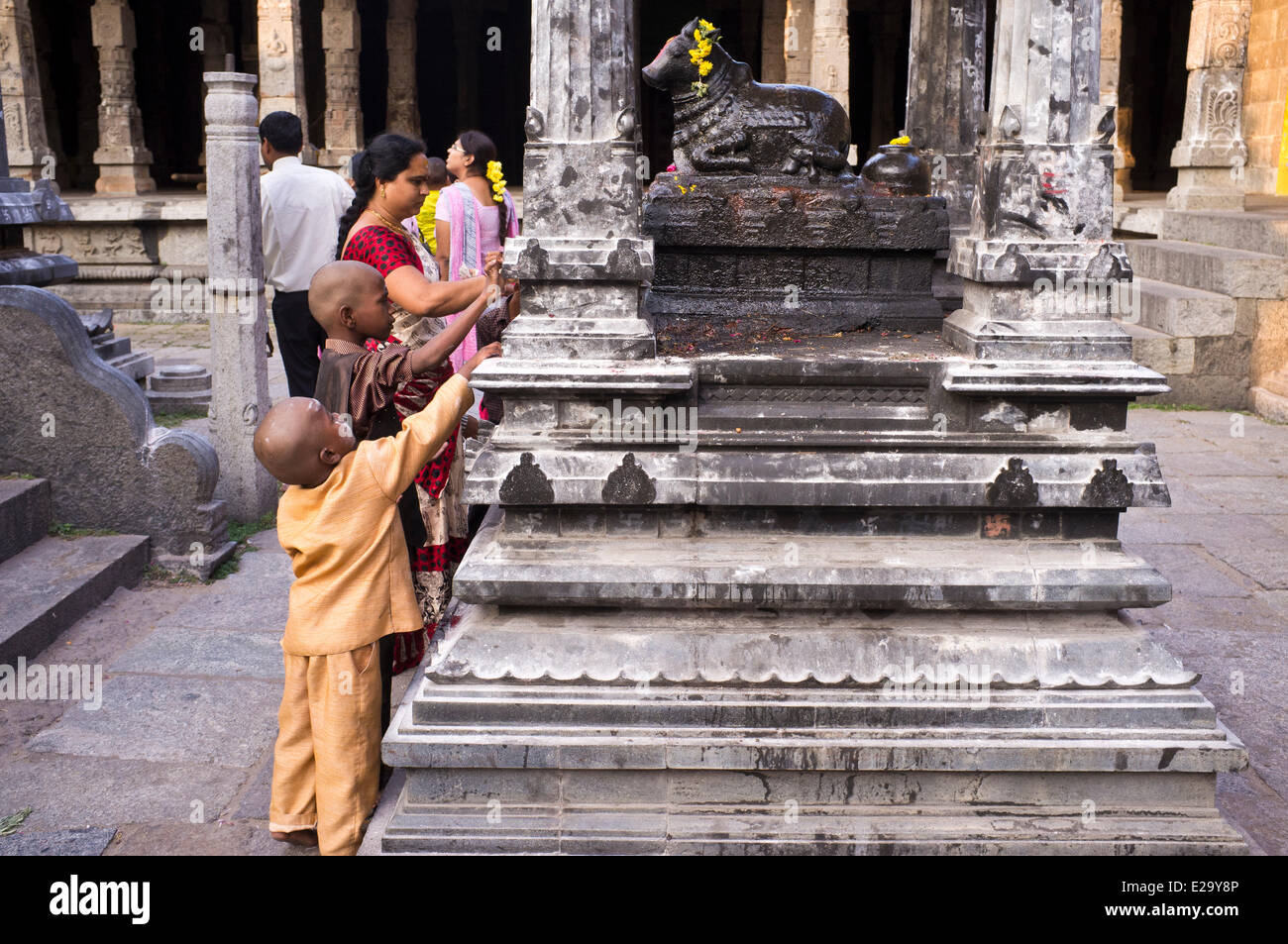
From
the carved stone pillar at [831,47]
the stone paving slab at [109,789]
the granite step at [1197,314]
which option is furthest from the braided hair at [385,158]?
the carved stone pillar at [831,47]

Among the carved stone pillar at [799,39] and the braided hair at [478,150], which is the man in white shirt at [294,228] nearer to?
the braided hair at [478,150]

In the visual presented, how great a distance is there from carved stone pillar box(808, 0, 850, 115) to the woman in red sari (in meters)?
9.91

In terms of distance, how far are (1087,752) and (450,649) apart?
→ 1.52m

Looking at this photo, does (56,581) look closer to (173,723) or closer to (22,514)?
(22,514)

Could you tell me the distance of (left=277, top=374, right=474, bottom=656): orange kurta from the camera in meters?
A: 2.87

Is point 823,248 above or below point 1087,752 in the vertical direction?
above

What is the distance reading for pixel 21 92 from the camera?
1379cm

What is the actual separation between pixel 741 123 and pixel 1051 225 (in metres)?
1.42

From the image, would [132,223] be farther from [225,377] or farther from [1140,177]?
[1140,177]

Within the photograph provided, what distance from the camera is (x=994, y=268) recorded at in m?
3.04

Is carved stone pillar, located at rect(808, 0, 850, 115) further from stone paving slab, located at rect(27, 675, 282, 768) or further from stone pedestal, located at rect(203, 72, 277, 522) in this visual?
stone paving slab, located at rect(27, 675, 282, 768)

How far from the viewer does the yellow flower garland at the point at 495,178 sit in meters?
5.43

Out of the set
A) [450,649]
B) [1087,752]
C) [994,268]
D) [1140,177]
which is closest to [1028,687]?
[1087,752]

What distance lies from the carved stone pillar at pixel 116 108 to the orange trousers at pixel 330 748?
14242 mm
